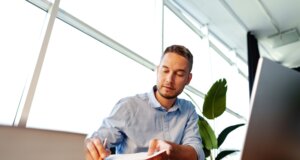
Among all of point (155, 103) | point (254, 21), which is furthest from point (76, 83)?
point (254, 21)

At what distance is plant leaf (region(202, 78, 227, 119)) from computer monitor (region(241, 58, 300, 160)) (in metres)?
1.24

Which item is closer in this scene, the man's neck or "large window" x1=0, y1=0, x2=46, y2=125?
the man's neck

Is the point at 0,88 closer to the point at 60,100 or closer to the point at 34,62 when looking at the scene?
the point at 34,62

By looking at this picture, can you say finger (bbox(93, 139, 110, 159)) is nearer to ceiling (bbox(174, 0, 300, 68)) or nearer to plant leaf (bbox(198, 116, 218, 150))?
plant leaf (bbox(198, 116, 218, 150))

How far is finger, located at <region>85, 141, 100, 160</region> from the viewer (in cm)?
Result: 85

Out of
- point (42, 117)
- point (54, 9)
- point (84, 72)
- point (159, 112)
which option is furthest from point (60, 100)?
point (159, 112)

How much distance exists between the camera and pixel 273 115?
22.2 inches

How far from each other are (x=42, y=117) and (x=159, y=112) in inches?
40.3

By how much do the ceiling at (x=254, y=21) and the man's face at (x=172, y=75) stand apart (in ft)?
9.15

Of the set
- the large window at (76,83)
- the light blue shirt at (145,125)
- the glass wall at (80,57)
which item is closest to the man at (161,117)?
the light blue shirt at (145,125)

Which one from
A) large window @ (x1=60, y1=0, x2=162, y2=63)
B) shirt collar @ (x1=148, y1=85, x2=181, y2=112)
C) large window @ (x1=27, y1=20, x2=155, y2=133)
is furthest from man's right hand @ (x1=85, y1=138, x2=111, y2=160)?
large window @ (x1=60, y1=0, x2=162, y2=63)

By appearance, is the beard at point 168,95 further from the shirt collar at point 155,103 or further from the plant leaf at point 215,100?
the plant leaf at point 215,100

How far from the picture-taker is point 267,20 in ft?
14.3

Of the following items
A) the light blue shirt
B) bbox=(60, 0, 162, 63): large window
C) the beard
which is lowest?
the light blue shirt
